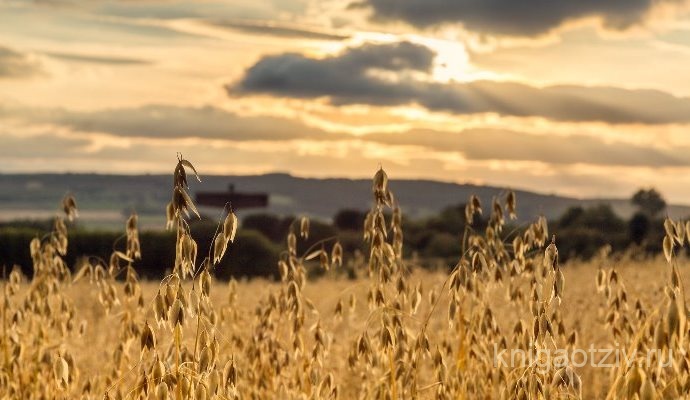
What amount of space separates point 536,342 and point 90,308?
38.7 feet

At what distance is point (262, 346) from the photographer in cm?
472

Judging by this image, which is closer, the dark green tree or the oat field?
the oat field

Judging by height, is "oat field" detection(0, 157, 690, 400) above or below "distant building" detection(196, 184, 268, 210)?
above

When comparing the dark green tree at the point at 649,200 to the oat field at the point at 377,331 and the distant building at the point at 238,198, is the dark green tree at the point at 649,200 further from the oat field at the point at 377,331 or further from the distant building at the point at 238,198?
the oat field at the point at 377,331

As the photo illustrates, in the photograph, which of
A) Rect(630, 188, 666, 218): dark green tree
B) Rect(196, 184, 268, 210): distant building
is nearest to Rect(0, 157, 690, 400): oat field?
Rect(196, 184, 268, 210): distant building

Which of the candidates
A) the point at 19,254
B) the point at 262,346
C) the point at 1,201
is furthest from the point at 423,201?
the point at 262,346

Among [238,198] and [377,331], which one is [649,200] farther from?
[377,331]

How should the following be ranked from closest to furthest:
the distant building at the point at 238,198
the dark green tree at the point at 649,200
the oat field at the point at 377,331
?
the oat field at the point at 377,331 → the distant building at the point at 238,198 → the dark green tree at the point at 649,200

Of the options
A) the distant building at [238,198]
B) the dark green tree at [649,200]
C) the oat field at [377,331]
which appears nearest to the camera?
the oat field at [377,331]

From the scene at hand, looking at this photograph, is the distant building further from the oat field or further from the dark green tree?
the oat field

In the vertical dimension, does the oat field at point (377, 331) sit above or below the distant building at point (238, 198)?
above

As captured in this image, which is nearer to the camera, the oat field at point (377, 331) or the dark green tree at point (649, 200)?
the oat field at point (377, 331)

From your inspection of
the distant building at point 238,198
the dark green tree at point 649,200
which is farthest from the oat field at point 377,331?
the dark green tree at point 649,200

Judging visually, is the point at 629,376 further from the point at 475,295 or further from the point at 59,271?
the point at 59,271
